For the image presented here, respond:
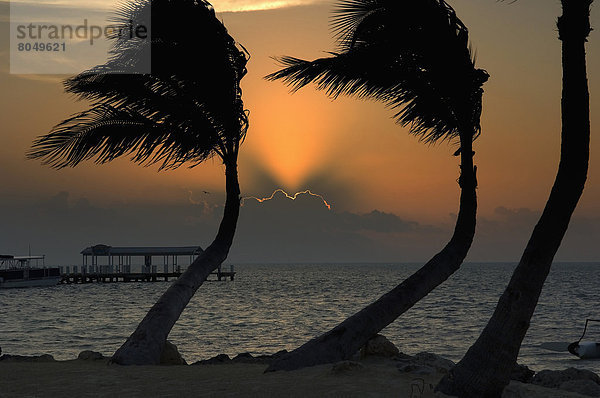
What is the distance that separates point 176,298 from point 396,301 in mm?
4761

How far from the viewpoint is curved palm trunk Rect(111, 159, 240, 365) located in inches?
511

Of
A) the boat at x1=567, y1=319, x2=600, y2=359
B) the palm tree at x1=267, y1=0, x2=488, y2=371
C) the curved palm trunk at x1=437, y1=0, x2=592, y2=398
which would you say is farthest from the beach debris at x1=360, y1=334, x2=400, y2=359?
the boat at x1=567, y1=319, x2=600, y2=359

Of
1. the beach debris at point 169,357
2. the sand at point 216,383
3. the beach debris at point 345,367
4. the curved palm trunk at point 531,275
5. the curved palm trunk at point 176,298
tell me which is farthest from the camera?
the beach debris at point 169,357

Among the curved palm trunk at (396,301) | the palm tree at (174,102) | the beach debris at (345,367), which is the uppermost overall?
the palm tree at (174,102)

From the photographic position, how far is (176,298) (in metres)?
13.9

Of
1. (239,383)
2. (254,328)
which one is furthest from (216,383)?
(254,328)

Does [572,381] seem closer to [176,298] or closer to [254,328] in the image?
[176,298]

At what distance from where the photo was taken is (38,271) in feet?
339

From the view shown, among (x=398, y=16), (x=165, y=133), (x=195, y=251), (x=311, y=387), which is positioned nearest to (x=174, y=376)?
(x=311, y=387)

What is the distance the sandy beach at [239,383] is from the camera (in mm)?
8859

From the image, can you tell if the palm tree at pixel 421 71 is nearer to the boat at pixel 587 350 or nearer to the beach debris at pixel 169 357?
the beach debris at pixel 169 357

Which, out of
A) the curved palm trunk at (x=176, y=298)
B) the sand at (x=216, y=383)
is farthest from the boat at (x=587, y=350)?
the sand at (x=216, y=383)

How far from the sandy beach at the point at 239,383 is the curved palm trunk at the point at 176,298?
1.47m

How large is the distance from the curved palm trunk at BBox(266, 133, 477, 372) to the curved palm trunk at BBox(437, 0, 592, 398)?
293cm
